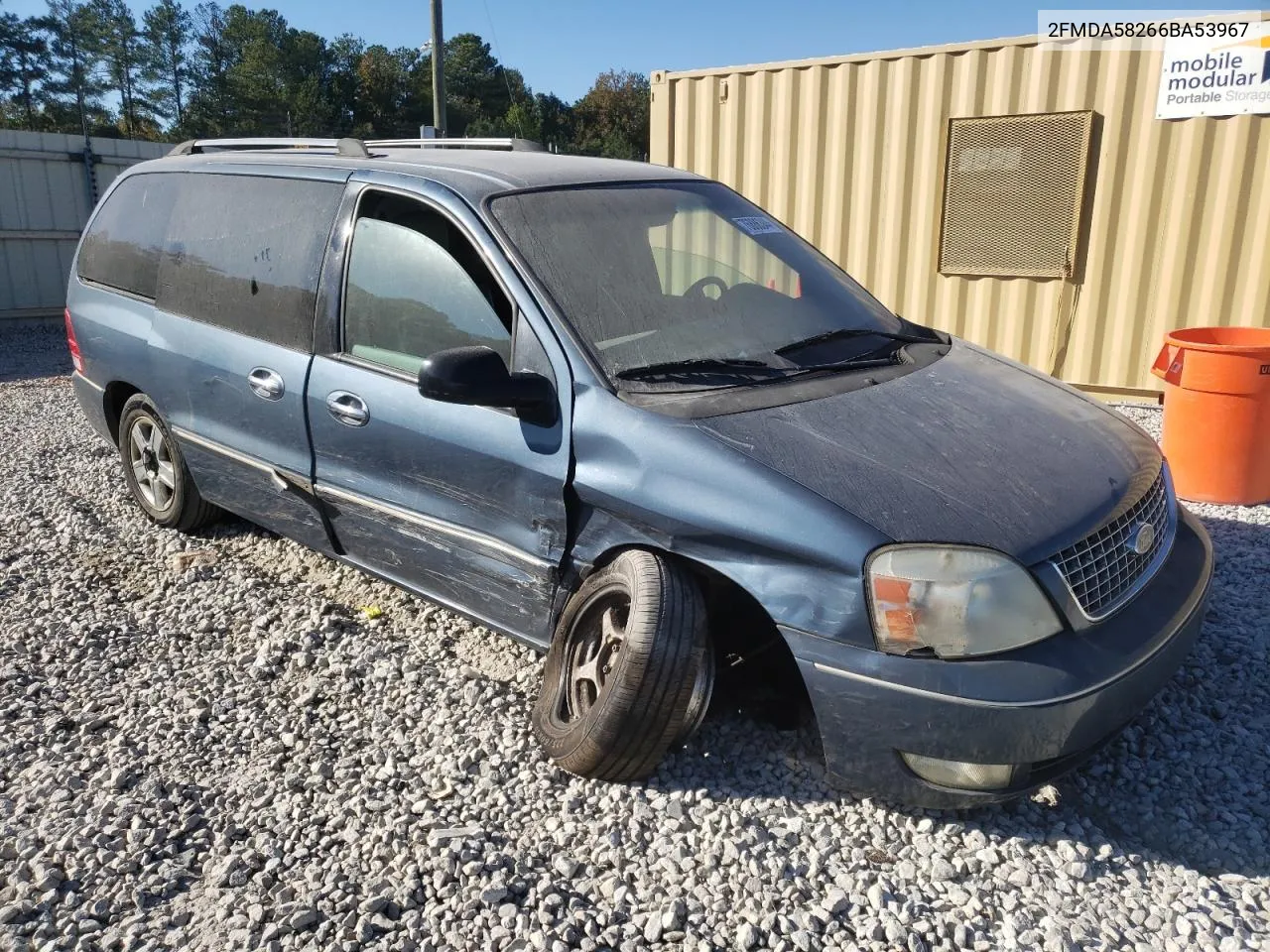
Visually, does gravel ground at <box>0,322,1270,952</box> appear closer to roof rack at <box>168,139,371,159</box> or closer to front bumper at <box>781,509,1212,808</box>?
front bumper at <box>781,509,1212,808</box>

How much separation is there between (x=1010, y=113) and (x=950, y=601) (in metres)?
5.95

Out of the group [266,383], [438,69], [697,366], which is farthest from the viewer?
[438,69]

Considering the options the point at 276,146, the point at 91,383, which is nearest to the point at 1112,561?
the point at 276,146

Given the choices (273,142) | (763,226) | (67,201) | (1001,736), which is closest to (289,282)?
(273,142)

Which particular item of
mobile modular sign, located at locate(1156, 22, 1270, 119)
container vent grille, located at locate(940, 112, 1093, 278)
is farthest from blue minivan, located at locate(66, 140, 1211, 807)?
mobile modular sign, located at locate(1156, 22, 1270, 119)

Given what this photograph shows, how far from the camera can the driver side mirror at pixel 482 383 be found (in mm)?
2836

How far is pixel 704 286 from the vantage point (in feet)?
11.7

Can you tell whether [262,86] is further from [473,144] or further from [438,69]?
[473,144]

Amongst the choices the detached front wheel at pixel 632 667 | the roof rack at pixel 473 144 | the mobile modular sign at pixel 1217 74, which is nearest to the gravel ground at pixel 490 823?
the detached front wheel at pixel 632 667

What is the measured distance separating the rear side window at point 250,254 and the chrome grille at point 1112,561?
2.75 meters

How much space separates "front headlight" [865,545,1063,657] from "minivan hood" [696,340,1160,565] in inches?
1.8

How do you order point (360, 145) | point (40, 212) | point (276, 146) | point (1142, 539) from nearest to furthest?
point (1142, 539) → point (360, 145) → point (276, 146) → point (40, 212)

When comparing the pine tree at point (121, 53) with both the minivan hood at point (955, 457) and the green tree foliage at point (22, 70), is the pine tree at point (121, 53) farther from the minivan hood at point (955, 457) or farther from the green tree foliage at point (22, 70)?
the minivan hood at point (955, 457)

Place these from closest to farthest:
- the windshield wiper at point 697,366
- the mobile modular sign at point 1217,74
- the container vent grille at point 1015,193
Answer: the windshield wiper at point 697,366 → the mobile modular sign at point 1217,74 → the container vent grille at point 1015,193
